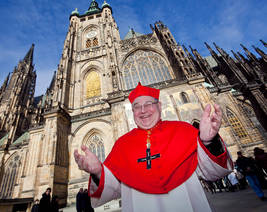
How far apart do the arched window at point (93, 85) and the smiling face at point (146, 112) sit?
1308 cm

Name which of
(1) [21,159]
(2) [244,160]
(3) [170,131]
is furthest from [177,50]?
(1) [21,159]

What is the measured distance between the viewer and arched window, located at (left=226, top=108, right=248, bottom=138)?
34.5 ft

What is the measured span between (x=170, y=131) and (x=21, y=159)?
17.2 m

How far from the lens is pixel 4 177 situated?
1303cm

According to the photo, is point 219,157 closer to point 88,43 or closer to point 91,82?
point 91,82

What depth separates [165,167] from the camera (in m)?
1.15

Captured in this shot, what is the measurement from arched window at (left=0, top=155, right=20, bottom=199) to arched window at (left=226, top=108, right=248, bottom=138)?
1987 cm

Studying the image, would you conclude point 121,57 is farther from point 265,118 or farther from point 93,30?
point 265,118

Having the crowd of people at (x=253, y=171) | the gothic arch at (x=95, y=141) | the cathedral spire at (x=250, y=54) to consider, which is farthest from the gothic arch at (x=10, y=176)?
the cathedral spire at (x=250, y=54)

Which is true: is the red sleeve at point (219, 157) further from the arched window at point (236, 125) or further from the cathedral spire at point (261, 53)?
the cathedral spire at point (261, 53)

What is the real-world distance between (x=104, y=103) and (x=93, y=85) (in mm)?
3202

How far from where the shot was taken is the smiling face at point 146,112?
153cm

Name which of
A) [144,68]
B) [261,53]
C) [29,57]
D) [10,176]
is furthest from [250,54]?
[29,57]

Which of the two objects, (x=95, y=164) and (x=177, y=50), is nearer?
(x=95, y=164)
